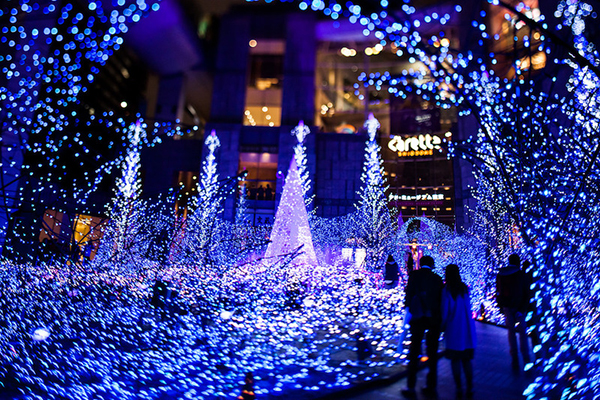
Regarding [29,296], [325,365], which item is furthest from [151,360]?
[29,296]

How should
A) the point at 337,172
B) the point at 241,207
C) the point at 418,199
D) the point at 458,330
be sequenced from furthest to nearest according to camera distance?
the point at 418,199
the point at 337,172
the point at 241,207
the point at 458,330

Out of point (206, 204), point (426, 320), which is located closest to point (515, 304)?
point (426, 320)

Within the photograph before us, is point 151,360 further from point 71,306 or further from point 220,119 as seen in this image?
point 220,119

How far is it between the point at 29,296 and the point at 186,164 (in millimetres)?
24666

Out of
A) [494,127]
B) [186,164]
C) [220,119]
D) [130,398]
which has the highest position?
[220,119]

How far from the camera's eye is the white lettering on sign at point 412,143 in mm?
29656

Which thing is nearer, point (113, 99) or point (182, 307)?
point (182, 307)

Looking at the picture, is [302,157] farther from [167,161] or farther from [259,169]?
[167,161]

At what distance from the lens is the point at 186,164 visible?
3130 centimetres

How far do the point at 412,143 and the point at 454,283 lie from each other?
2756cm

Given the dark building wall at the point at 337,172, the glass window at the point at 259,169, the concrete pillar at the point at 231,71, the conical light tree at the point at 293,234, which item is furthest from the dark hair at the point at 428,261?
the concrete pillar at the point at 231,71

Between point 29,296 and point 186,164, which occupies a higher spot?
point 186,164

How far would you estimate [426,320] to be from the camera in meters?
4.20

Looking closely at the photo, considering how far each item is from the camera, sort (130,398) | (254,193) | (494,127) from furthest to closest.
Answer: (254,193) → (494,127) → (130,398)
